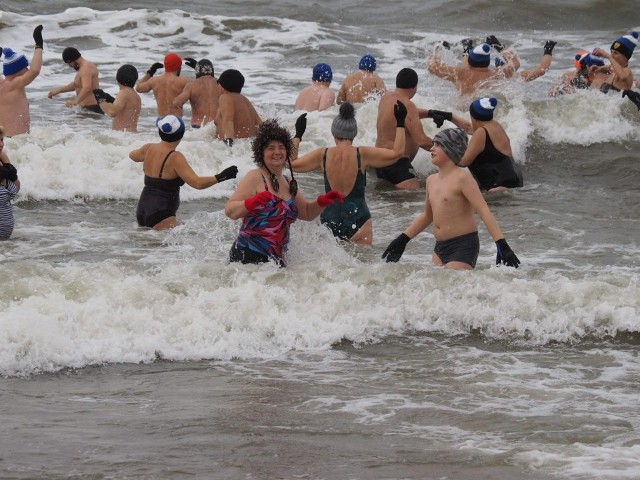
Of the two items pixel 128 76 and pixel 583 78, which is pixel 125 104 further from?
pixel 583 78

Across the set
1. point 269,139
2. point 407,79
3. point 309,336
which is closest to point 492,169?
point 407,79

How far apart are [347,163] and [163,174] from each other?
183 cm

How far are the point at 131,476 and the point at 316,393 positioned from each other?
1.65m

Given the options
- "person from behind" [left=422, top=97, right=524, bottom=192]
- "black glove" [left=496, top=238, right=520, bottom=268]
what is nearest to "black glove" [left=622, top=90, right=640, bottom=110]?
"person from behind" [left=422, top=97, right=524, bottom=192]

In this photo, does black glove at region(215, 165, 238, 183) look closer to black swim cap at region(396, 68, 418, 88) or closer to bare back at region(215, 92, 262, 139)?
black swim cap at region(396, 68, 418, 88)

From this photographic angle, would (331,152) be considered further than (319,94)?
No

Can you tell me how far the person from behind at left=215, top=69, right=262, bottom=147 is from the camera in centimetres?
1371

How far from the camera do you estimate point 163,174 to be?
33.9 feet

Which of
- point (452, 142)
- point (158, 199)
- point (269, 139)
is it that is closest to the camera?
point (269, 139)

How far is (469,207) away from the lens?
855cm

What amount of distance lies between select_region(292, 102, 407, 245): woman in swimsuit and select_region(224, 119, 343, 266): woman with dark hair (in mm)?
886

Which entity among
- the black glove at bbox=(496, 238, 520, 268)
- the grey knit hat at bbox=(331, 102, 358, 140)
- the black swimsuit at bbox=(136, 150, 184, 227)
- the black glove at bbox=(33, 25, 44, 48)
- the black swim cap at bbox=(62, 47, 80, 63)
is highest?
the black glove at bbox=(33, 25, 44, 48)

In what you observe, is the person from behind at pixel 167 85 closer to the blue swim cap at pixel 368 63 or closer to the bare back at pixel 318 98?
the bare back at pixel 318 98

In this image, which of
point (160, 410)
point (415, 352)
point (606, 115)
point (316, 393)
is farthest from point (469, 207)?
point (606, 115)
